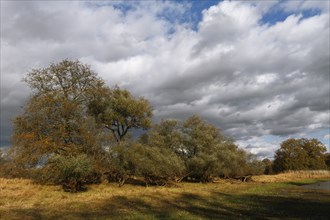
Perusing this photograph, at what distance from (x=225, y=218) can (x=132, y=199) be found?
15586mm

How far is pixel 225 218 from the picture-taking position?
27641mm

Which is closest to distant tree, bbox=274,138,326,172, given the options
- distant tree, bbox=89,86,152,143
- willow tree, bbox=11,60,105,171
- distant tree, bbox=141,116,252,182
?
distant tree, bbox=141,116,252,182

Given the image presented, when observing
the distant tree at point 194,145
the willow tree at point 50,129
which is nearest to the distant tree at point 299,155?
the distant tree at point 194,145

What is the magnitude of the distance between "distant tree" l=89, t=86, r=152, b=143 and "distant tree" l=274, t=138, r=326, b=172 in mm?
107985

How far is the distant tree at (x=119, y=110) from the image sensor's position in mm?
62844

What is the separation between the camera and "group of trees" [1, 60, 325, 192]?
48.1 metres

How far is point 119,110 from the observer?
64000 mm

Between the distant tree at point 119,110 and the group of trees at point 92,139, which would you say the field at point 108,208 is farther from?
the distant tree at point 119,110

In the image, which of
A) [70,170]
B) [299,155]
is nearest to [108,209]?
[70,170]

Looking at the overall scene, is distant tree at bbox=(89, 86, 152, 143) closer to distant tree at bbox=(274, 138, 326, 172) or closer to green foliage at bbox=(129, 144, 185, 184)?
green foliage at bbox=(129, 144, 185, 184)

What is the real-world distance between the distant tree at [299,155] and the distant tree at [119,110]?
108 metres

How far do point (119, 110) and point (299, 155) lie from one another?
11724 centimetres

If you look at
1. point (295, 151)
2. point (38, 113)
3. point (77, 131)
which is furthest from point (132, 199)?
point (295, 151)

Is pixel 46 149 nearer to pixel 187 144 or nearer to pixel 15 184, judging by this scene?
pixel 15 184
